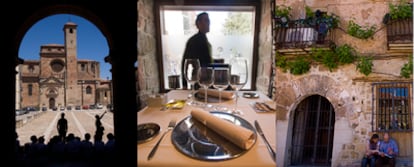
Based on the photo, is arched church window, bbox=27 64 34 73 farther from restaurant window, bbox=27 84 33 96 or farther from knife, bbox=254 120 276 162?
knife, bbox=254 120 276 162

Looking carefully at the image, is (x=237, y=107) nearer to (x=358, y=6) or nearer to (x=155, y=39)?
(x=155, y=39)

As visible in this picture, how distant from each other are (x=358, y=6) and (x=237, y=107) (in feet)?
3.27

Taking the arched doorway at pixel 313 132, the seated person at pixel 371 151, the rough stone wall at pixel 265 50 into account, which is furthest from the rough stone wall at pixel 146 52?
the seated person at pixel 371 151

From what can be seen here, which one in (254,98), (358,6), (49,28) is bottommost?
(254,98)

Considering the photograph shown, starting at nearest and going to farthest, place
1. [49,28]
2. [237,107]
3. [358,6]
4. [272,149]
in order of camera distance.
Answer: [272,149] → [237,107] → [49,28] → [358,6]

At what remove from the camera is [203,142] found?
0.78 meters

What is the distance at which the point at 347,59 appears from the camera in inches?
63.3

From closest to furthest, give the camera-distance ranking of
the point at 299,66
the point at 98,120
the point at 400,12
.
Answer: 1. the point at 98,120
2. the point at 400,12
3. the point at 299,66

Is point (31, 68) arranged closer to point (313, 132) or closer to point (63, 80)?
point (63, 80)

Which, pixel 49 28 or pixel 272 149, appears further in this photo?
pixel 49 28

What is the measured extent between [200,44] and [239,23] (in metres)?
0.12

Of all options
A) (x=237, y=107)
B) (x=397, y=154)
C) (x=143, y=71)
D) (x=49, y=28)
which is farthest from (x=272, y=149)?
(x=397, y=154)

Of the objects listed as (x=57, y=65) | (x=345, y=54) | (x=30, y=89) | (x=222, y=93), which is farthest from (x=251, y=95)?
(x=345, y=54)

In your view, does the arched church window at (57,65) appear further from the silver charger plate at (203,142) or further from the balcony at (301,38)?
the balcony at (301,38)
